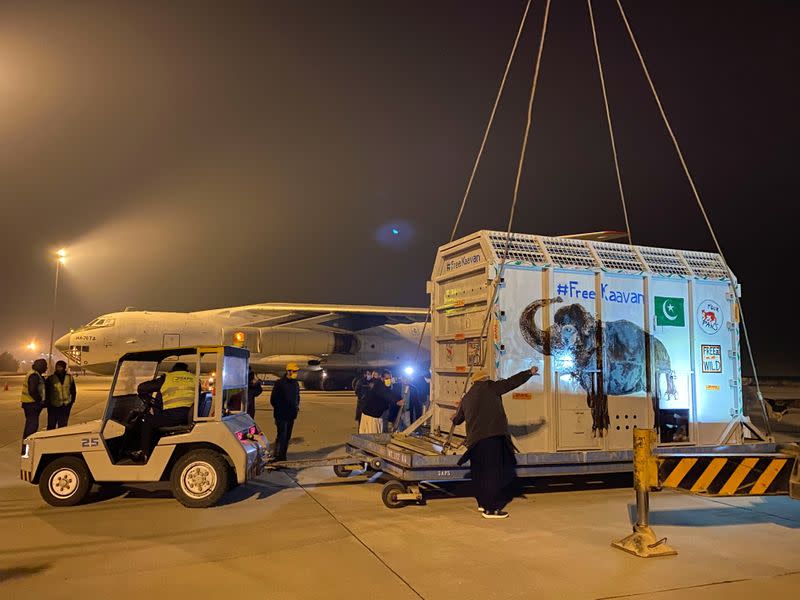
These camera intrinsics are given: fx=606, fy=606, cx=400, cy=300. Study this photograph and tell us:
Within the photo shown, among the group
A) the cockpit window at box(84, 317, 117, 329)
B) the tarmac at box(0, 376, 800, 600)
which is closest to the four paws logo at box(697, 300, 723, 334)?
the tarmac at box(0, 376, 800, 600)

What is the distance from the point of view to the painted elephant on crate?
779 centimetres

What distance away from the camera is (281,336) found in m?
26.9

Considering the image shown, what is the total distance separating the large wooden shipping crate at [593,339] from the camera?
7695mm

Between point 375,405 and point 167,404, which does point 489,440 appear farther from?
point 375,405

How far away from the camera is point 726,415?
8594 mm

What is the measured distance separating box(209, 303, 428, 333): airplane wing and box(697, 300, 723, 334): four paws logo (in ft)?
72.3

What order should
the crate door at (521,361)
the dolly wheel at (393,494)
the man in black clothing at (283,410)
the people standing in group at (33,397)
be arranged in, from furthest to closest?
the man in black clothing at (283,410) < the people standing in group at (33,397) < the crate door at (521,361) < the dolly wheel at (393,494)

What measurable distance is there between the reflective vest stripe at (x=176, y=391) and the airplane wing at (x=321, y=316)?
72.8 feet

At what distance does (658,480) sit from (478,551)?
1.77 meters

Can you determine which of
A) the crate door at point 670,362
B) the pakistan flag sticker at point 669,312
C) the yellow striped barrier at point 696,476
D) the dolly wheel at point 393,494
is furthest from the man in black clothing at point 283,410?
the yellow striped barrier at point 696,476

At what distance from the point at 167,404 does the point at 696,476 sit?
5.94 meters

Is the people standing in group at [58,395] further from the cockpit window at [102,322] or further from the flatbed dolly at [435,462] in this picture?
the cockpit window at [102,322]

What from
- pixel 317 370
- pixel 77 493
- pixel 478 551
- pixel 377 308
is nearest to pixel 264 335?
pixel 317 370

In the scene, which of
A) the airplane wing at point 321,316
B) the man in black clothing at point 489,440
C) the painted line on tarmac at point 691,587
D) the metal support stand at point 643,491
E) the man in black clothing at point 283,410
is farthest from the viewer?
the airplane wing at point 321,316
